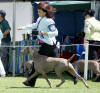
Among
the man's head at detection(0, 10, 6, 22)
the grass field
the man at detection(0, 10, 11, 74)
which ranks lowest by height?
the grass field

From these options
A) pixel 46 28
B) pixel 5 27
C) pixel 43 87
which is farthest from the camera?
pixel 5 27

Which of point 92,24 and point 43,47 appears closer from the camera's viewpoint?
point 43,47

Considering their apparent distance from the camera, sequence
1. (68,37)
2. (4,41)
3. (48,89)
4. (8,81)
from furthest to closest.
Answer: (68,37), (4,41), (8,81), (48,89)

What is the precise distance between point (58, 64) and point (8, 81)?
2.10m

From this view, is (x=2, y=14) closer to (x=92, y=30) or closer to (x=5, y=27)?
(x=5, y=27)

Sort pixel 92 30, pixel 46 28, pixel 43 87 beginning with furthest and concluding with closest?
pixel 92 30
pixel 43 87
pixel 46 28

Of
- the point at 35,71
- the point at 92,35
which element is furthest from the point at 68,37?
the point at 35,71

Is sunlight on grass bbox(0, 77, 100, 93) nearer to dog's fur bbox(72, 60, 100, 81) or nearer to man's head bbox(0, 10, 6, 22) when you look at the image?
dog's fur bbox(72, 60, 100, 81)

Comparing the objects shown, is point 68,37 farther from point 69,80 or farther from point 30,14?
point 69,80

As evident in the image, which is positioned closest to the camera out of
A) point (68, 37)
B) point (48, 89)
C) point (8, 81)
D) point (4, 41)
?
point (48, 89)

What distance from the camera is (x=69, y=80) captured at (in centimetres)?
1217

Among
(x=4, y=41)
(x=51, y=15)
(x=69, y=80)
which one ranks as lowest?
(x=69, y=80)

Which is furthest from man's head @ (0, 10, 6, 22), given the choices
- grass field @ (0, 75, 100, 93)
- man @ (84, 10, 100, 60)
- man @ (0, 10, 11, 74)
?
man @ (84, 10, 100, 60)

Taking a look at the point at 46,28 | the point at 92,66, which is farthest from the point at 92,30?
the point at 46,28
